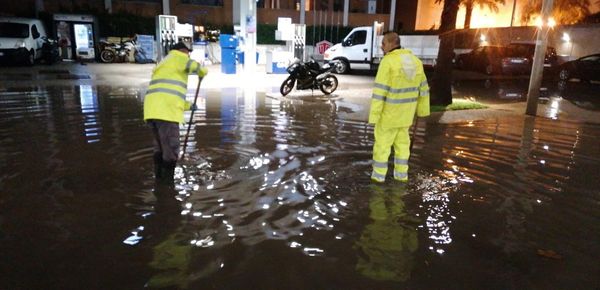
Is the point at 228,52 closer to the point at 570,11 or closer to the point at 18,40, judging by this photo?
the point at 18,40

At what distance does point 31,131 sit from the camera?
27.0ft

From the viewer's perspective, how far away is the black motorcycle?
14.0m

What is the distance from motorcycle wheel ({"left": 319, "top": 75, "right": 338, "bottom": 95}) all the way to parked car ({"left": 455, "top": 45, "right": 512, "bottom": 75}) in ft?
42.1

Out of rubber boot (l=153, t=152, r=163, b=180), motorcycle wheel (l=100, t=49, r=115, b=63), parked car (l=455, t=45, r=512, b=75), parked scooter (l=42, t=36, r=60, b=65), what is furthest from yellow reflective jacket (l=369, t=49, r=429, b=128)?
motorcycle wheel (l=100, t=49, r=115, b=63)

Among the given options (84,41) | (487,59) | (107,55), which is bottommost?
(107,55)

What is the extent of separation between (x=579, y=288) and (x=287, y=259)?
222 centimetres

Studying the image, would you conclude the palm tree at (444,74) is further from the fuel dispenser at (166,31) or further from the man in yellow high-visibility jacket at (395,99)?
the fuel dispenser at (166,31)

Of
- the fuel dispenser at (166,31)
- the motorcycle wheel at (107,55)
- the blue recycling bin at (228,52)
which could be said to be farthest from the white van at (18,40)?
the blue recycling bin at (228,52)

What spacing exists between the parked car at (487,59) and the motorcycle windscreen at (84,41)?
2003 cm

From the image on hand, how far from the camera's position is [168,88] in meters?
5.36

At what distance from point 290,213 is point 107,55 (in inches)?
925

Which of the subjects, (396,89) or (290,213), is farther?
(396,89)

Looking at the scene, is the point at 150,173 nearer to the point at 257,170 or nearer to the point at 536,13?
the point at 257,170

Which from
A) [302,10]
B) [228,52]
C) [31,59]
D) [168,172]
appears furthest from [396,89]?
[302,10]
